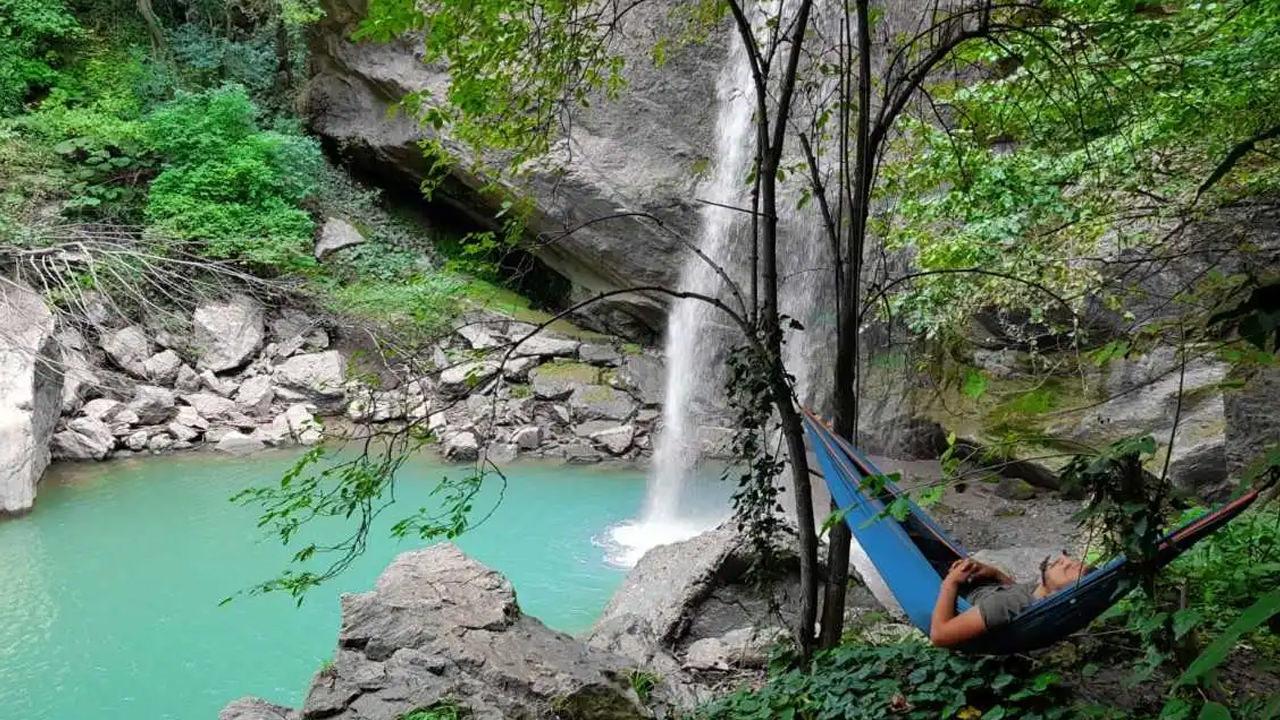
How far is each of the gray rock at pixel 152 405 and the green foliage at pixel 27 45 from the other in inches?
142

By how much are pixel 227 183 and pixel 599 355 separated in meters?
4.38

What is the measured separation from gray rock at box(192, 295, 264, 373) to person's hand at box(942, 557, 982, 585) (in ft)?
25.4

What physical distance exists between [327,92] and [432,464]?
5612 millimetres

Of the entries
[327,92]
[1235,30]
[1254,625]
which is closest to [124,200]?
[327,92]

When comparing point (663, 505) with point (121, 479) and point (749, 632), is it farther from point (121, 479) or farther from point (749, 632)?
point (121, 479)

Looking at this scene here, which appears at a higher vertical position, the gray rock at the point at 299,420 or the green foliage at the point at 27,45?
the green foliage at the point at 27,45

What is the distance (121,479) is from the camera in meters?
6.44

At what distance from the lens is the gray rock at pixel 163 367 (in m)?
7.59

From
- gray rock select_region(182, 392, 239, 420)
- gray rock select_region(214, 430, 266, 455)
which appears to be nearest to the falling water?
gray rock select_region(214, 430, 266, 455)

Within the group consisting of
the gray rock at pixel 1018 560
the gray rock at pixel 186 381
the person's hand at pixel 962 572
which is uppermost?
the gray rock at pixel 186 381

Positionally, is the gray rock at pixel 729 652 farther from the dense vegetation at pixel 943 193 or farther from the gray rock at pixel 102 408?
the gray rock at pixel 102 408

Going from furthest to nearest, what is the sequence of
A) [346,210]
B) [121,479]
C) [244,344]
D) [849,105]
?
1. [346,210]
2. [244,344]
3. [121,479]
4. [849,105]

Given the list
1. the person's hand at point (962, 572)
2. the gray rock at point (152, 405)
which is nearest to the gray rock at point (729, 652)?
the person's hand at point (962, 572)

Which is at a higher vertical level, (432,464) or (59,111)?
(59,111)
